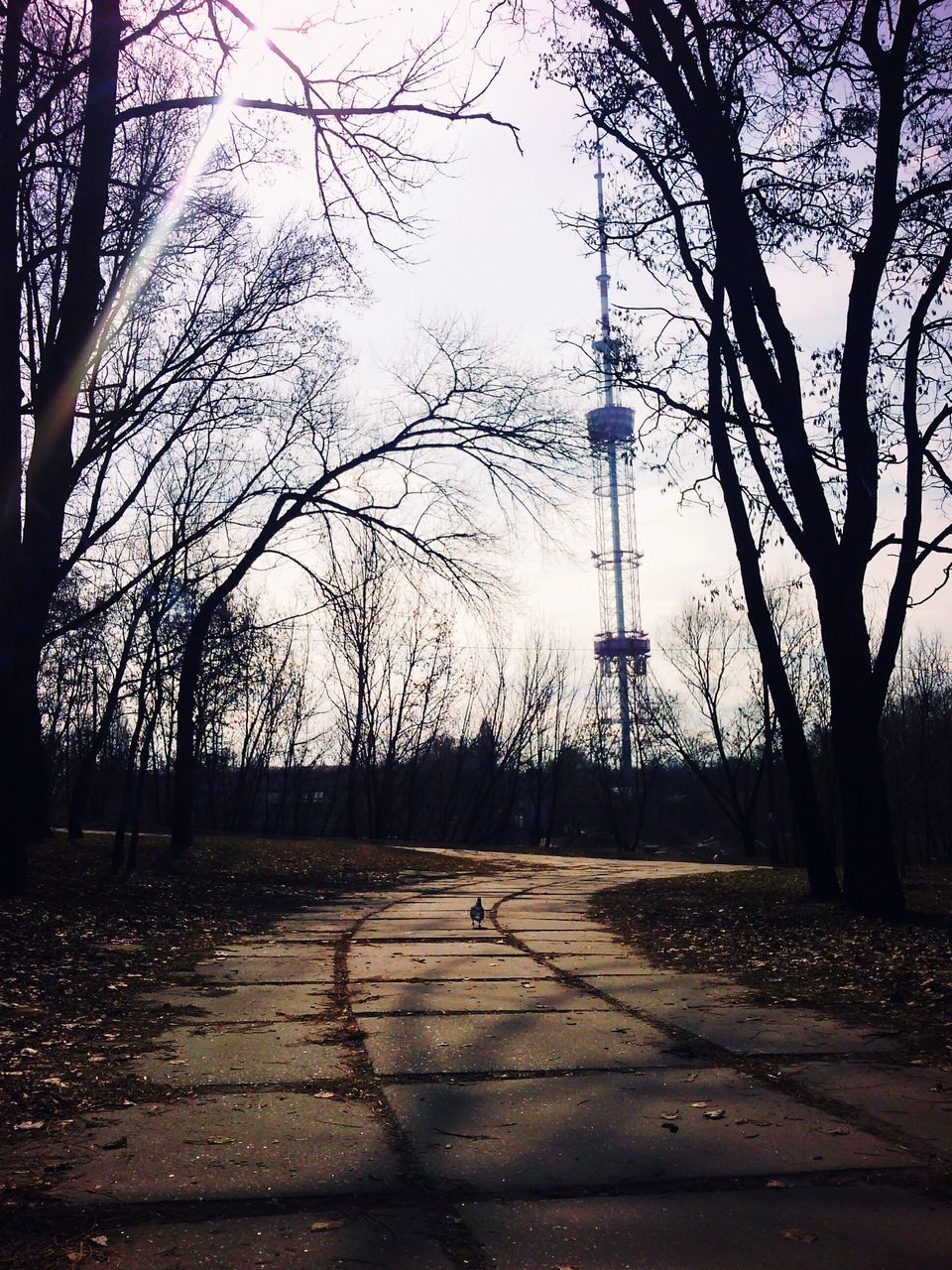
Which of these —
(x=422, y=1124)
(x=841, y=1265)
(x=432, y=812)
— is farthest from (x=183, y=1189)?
(x=432, y=812)

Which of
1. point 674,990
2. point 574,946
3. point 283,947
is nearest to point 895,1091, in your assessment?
point 674,990

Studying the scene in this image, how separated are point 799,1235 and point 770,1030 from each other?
269 cm

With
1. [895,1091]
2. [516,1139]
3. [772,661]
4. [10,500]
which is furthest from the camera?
[772,661]

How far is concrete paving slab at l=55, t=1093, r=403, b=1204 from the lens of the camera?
2916 mm

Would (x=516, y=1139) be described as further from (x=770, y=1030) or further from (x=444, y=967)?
(x=444, y=967)

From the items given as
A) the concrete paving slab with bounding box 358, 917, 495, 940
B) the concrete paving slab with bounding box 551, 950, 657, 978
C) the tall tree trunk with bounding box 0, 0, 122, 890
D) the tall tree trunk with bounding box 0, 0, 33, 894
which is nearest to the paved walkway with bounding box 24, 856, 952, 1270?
the concrete paving slab with bounding box 551, 950, 657, 978

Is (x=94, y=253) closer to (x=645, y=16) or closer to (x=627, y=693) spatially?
(x=645, y=16)

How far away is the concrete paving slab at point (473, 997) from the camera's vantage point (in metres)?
5.66

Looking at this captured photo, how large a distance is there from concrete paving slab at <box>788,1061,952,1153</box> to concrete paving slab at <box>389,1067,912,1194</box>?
0.73ft

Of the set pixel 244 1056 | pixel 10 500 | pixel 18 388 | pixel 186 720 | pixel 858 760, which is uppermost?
pixel 18 388

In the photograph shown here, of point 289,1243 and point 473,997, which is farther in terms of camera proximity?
point 473,997

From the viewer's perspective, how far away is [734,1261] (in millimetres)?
2455

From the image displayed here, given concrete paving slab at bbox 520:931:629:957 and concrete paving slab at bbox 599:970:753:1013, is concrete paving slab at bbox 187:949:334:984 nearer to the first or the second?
concrete paving slab at bbox 520:931:629:957

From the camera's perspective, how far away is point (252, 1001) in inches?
232
